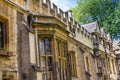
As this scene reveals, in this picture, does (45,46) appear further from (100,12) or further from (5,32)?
(100,12)

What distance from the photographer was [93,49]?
2281cm

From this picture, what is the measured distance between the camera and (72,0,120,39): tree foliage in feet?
109

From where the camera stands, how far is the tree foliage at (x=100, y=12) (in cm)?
3312

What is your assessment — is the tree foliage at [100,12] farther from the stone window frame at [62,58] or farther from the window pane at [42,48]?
the window pane at [42,48]

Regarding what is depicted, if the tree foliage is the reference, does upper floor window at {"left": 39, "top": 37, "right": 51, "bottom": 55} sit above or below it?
Answer: below

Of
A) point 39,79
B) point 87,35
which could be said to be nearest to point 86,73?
point 87,35

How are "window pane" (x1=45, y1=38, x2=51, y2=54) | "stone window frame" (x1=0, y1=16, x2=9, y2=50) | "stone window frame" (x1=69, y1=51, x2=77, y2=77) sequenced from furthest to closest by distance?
"stone window frame" (x1=69, y1=51, x2=77, y2=77), "window pane" (x1=45, y1=38, x2=51, y2=54), "stone window frame" (x1=0, y1=16, x2=9, y2=50)

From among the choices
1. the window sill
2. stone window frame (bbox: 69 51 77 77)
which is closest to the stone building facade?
the window sill

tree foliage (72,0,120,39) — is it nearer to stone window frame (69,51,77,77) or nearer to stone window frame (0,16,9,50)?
stone window frame (69,51,77,77)

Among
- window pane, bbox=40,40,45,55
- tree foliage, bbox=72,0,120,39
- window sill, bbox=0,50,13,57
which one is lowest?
window sill, bbox=0,50,13,57

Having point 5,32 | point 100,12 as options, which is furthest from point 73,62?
point 100,12

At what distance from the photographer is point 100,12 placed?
34781 millimetres

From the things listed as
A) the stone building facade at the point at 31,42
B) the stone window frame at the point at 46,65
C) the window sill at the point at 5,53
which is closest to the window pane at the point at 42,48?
the stone building facade at the point at 31,42

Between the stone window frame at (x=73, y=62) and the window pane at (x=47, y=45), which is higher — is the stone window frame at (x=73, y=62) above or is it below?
below
